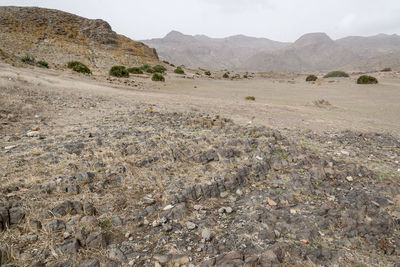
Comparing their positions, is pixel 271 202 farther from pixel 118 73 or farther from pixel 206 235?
pixel 118 73

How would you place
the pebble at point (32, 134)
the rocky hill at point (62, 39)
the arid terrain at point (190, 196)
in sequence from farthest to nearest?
1. the rocky hill at point (62, 39)
2. the pebble at point (32, 134)
3. the arid terrain at point (190, 196)

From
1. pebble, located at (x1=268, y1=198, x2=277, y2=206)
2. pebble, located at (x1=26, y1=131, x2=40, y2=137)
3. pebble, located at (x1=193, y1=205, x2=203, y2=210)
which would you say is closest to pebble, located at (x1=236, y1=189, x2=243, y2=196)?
pebble, located at (x1=268, y1=198, x2=277, y2=206)

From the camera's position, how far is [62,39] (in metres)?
39.8

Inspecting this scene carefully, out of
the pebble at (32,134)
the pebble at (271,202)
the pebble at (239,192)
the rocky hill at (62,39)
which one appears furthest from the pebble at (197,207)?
the rocky hill at (62,39)

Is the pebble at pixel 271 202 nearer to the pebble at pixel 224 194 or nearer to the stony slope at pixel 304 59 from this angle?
the pebble at pixel 224 194

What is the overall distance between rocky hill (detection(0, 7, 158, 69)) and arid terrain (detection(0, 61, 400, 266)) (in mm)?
28381

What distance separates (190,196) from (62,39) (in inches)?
1873

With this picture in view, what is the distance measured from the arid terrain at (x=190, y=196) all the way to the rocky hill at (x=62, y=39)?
2838 centimetres

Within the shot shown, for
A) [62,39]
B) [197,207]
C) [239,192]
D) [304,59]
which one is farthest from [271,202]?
[304,59]

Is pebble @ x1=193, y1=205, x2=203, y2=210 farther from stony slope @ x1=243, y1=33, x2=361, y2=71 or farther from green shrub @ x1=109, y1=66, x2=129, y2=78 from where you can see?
stony slope @ x1=243, y1=33, x2=361, y2=71

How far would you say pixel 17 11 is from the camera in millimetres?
43656

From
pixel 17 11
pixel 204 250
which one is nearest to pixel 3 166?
pixel 204 250

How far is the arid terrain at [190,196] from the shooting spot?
8.04 ft

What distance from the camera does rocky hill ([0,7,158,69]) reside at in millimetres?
31859
